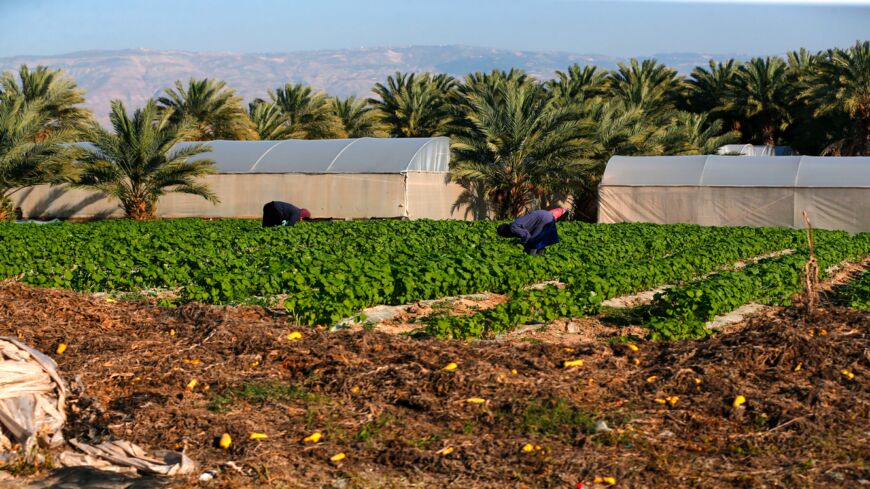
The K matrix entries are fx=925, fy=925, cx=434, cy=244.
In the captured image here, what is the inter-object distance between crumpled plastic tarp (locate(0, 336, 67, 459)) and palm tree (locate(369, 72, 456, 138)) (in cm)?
3524

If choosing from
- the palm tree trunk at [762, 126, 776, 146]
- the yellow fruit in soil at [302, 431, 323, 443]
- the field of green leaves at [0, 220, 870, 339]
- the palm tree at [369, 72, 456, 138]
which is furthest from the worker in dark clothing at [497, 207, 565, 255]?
the palm tree trunk at [762, 126, 776, 146]

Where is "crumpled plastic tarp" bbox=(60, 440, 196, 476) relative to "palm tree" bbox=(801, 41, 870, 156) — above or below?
below

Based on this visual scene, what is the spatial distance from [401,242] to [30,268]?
249 inches

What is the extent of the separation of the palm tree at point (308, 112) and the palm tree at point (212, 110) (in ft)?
10.1

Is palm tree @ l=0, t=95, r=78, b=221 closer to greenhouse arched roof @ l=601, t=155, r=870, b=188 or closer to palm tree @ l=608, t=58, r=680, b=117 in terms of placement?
greenhouse arched roof @ l=601, t=155, r=870, b=188

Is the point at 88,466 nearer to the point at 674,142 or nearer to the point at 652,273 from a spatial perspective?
the point at 652,273

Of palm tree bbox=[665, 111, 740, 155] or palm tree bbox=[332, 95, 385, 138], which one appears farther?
palm tree bbox=[332, 95, 385, 138]

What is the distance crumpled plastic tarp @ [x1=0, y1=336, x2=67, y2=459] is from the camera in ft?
18.4

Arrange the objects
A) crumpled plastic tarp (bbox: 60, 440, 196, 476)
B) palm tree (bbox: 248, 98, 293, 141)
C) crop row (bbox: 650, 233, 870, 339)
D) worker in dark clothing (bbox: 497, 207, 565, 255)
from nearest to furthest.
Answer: crumpled plastic tarp (bbox: 60, 440, 196, 476)
crop row (bbox: 650, 233, 870, 339)
worker in dark clothing (bbox: 497, 207, 565, 255)
palm tree (bbox: 248, 98, 293, 141)

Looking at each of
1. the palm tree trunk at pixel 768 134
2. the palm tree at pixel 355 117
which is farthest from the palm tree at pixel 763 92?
the palm tree at pixel 355 117

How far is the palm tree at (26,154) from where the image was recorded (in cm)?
2472

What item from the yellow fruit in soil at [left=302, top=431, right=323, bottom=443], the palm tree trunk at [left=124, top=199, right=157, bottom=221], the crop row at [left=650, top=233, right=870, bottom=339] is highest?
the crop row at [left=650, top=233, right=870, bottom=339]

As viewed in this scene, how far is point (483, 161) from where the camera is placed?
3147cm

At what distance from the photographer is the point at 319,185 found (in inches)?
1191
